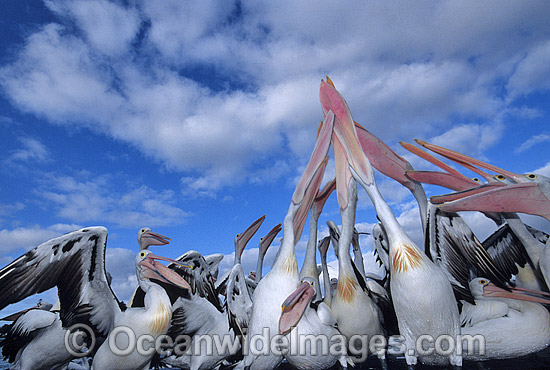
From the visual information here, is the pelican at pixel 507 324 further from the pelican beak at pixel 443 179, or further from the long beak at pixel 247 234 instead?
the long beak at pixel 247 234

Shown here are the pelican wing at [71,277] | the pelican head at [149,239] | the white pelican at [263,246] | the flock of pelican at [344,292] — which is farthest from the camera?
the white pelican at [263,246]

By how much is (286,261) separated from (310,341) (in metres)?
0.78

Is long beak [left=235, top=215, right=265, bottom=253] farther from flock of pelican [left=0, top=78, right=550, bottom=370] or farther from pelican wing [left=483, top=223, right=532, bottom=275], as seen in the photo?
pelican wing [left=483, top=223, right=532, bottom=275]

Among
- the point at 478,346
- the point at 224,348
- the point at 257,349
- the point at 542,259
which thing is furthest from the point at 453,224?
the point at 224,348

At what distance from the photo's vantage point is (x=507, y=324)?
3617mm

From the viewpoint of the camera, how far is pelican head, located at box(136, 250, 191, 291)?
4586 millimetres

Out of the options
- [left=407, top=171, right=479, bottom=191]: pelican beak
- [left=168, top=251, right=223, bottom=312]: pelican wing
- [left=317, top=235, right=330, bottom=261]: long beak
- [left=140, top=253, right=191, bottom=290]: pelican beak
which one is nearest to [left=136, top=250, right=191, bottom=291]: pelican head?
[left=140, top=253, right=191, bottom=290]: pelican beak

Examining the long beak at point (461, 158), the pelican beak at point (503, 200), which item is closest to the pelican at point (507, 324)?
the pelican beak at point (503, 200)

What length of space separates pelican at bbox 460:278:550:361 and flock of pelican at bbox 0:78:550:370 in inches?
0.6

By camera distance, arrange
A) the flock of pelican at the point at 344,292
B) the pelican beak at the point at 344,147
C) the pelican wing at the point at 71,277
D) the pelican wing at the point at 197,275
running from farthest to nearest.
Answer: the pelican wing at the point at 197,275
the pelican beak at the point at 344,147
the pelican wing at the point at 71,277
the flock of pelican at the point at 344,292

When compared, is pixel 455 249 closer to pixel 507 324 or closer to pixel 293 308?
pixel 507 324

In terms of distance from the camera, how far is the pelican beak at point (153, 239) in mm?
6129

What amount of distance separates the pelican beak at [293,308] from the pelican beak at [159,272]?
83.7 inches
